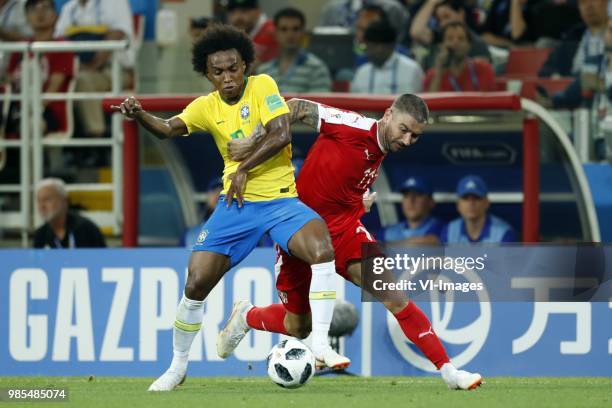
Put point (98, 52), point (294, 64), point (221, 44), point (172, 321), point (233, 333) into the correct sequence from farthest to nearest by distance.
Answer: point (98, 52), point (294, 64), point (172, 321), point (233, 333), point (221, 44)

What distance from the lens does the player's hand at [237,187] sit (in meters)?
8.99

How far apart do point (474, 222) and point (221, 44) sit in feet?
15.5

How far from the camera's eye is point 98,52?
589 inches

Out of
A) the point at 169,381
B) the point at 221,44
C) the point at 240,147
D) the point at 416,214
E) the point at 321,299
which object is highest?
the point at 221,44

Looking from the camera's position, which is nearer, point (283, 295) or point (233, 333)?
point (283, 295)

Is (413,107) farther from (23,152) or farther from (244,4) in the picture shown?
(244,4)

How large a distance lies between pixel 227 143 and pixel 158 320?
313cm

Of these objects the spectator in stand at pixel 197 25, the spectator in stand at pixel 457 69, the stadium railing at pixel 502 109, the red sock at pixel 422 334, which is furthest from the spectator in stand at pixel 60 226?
the red sock at pixel 422 334

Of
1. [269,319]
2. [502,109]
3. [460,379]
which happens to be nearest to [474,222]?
[502,109]

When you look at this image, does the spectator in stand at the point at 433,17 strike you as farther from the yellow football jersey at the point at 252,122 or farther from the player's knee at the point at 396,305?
the player's knee at the point at 396,305

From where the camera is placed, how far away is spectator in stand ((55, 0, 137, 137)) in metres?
14.9

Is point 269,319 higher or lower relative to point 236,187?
lower

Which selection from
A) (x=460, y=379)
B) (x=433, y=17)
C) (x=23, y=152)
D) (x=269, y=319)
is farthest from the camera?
(x=433, y=17)

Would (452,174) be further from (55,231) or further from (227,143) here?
(227,143)
